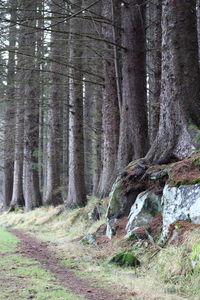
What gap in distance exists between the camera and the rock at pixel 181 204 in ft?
17.6

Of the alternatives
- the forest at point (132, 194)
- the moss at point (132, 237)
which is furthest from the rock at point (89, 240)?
the moss at point (132, 237)

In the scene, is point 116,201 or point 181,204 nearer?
point 181,204

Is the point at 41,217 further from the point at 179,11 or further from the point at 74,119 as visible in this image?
the point at 179,11

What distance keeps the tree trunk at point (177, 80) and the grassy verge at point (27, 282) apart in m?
3.33

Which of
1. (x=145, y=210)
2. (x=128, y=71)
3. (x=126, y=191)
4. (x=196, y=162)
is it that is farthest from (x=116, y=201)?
(x=128, y=71)

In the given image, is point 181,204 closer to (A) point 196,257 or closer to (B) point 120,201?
(A) point 196,257

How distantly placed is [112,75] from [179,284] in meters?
8.39

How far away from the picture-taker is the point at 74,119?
14.2m

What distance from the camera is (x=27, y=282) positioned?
4953mm

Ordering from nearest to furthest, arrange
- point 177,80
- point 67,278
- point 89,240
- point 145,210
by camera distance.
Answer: point 67,278
point 145,210
point 177,80
point 89,240

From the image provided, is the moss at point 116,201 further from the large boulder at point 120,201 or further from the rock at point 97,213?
the rock at point 97,213

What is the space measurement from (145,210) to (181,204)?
4.51 ft

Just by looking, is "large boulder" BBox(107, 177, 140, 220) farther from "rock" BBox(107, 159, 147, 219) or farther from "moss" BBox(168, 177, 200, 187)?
"moss" BBox(168, 177, 200, 187)

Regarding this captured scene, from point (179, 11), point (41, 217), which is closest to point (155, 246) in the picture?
point (179, 11)
